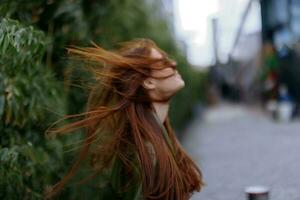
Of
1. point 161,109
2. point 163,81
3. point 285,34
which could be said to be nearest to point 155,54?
point 163,81

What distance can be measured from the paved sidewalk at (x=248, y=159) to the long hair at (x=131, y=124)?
7.52ft

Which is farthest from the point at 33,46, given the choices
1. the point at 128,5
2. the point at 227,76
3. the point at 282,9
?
the point at 227,76

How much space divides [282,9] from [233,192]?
586 inches

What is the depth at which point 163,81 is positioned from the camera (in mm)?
2787

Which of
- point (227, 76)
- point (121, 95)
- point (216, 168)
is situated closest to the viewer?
point (121, 95)

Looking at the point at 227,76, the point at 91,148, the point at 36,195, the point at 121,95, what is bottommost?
the point at 227,76

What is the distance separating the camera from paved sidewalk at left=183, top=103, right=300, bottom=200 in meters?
5.88

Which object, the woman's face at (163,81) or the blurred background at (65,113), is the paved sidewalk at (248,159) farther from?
the woman's face at (163,81)

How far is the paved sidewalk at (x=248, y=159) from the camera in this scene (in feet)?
19.3

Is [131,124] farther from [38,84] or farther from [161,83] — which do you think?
[38,84]

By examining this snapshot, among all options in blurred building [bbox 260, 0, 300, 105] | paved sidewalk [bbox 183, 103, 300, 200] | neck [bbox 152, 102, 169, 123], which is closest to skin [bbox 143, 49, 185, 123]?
neck [bbox 152, 102, 169, 123]

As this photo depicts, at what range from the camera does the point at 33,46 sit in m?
2.89

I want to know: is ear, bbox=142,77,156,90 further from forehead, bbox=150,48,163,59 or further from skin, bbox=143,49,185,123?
forehead, bbox=150,48,163,59

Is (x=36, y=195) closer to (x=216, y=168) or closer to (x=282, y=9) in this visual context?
(x=216, y=168)
